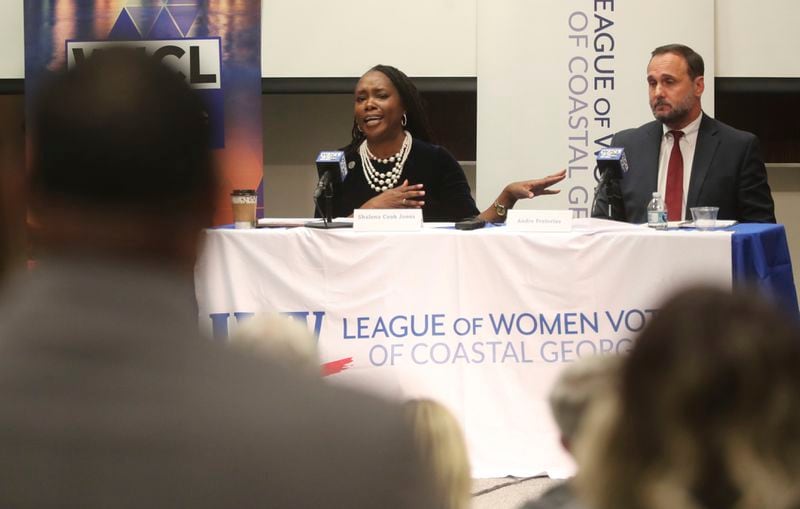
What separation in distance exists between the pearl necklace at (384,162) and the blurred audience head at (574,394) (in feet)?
10.4

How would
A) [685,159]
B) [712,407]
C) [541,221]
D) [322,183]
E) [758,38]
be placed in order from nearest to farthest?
1. [712,407]
2. [541,221]
3. [322,183]
4. [685,159]
5. [758,38]

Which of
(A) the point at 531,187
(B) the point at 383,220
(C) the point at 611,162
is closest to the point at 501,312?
(B) the point at 383,220

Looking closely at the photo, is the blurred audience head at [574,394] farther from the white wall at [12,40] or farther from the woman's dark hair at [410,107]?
the white wall at [12,40]

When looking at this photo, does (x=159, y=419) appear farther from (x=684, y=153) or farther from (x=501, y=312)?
(x=684, y=153)

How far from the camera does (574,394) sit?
4.71ft

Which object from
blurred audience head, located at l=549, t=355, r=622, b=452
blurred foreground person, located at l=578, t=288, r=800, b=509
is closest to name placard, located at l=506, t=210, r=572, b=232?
blurred audience head, located at l=549, t=355, r=622, b=452

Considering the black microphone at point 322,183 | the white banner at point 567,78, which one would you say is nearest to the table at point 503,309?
the black microphone at point 322,183

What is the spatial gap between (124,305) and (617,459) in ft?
1.74

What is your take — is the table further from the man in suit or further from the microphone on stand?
the man in suit

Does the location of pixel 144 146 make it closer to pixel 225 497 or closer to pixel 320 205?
pixel 225 497

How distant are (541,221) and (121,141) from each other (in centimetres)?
297

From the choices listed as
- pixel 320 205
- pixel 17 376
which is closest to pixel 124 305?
pixel 17 376

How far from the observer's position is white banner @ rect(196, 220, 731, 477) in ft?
11.6

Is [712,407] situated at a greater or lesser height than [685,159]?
lesser
